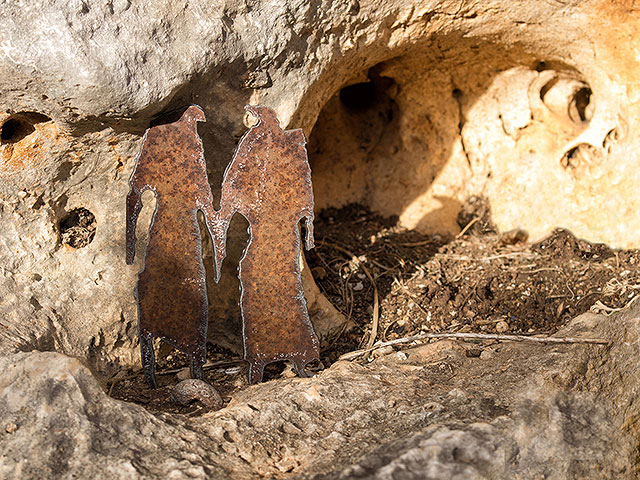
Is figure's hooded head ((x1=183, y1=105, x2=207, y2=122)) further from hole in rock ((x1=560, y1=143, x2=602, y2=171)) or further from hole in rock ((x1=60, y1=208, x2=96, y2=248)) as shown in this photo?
hole in rock ((x1=560, y1=143, x2=602, y2=171))

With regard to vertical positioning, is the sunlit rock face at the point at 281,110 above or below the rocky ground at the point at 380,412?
above

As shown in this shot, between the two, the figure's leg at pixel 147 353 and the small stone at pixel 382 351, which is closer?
the figure's leg at pixel 147 353

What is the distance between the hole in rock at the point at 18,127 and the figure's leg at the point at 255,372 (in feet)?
4.21

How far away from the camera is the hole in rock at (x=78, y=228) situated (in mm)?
2758

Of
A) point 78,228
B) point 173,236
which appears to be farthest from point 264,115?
point 78,228

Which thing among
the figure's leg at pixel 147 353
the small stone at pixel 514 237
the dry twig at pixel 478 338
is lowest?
the dry twig at pixel 478 338

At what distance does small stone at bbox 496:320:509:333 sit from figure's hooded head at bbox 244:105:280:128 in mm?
1409

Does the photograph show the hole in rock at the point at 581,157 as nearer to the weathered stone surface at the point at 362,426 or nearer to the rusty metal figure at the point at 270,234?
the weathered stone surface at the point at 362,426

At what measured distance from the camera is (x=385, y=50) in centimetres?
315

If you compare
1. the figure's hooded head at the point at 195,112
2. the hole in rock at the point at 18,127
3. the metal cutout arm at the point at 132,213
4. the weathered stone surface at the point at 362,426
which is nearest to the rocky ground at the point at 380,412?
the weathered stone surface at the point at 362,426

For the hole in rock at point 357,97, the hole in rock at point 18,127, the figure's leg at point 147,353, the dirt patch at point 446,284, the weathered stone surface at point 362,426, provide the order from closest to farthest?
the weathered stone surface at point 362,426
the hole in rock at point 18,127
the figure's leg at point 147,353
the dirt patch at point 446,284
the hole in rock at point 357,97

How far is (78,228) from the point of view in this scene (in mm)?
2785

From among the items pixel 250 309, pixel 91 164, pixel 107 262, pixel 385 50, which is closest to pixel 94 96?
pixel 91 164

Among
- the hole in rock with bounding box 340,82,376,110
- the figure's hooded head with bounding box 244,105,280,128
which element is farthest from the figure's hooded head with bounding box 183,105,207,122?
the hole in rock with bounding box 340,82,376,110
